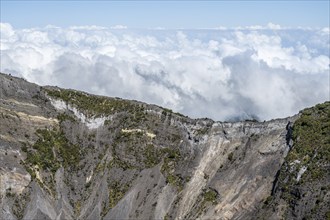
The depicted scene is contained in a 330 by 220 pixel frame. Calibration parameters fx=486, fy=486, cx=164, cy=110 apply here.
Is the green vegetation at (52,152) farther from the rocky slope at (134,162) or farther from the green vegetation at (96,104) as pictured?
the green vegetation at (96,104)

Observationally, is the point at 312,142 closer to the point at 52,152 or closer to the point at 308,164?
the point at 308,164

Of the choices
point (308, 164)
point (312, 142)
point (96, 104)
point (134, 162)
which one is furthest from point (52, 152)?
point (312, 142)

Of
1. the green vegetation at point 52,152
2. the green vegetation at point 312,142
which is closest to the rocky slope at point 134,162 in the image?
the green vegetation at point 52,152

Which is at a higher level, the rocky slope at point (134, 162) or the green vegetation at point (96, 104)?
the green vegetation at point (96, 104)

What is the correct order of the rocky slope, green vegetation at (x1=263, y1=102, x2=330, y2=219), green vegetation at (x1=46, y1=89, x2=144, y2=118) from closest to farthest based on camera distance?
green vegetation at (x1=263, y1=102, x2=330, y2=219)
the rocky slope
green vegetation at (x1=46, y1=89, x2=144, y2=118)

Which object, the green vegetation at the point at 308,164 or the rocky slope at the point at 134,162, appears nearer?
the green vegetation at the point at 308,164

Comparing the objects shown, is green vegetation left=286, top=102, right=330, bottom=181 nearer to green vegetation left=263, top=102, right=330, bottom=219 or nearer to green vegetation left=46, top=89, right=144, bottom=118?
green vegetation left=263, top=102, right=330, bottom=219

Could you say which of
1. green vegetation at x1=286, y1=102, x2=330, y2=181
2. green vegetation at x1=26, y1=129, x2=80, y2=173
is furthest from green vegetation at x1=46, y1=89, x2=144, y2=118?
green vegetation at x1=286, y1=102, x2=330, y2=181

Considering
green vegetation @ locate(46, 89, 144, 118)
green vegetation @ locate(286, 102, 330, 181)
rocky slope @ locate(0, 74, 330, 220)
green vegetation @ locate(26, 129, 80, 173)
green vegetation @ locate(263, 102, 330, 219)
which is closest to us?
green vegetation @ locate(263, 102, 330, 219)

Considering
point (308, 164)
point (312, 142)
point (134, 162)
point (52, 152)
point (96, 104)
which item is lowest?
point (52, 152)
